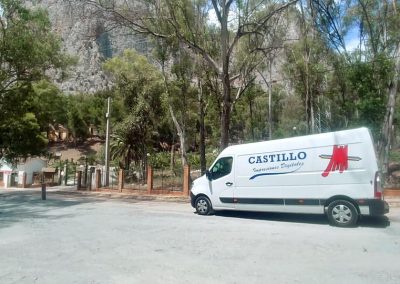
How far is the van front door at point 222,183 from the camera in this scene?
13.2 m

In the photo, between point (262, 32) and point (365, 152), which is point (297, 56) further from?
point (365, 152)

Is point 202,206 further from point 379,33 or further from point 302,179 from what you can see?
point 379,33

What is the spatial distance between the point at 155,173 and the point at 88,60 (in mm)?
59955

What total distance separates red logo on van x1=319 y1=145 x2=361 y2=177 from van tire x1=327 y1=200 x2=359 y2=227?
0.82 metres

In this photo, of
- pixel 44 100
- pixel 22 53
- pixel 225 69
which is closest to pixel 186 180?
pixel 225 69

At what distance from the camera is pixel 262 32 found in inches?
798

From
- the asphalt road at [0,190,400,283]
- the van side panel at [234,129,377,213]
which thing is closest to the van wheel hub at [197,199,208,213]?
the van side panel at [234,129,377,213]

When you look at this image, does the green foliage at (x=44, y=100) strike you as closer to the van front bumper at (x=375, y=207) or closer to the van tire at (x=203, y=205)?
the van tire at (x=203, y=205)

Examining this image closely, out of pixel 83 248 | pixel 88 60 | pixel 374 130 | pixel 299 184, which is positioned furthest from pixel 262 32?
pixel 88 60

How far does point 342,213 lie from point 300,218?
2039 mm

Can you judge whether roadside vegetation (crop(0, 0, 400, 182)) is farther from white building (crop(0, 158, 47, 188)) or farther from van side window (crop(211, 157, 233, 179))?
van side window (crop(211, 157, 233, 179))

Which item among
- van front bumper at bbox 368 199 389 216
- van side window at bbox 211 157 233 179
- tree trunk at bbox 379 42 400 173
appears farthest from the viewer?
tree trunk at bbox 379 42 400 173

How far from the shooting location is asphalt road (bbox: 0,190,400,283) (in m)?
6.27

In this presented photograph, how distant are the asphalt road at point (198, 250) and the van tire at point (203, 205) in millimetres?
1309
